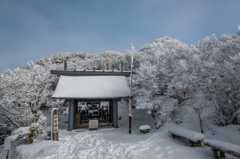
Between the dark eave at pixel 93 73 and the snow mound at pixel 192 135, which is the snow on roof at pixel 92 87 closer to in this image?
the dark eave at pixel 93 73

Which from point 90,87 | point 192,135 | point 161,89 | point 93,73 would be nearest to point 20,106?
point 90,87

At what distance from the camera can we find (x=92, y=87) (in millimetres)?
12961

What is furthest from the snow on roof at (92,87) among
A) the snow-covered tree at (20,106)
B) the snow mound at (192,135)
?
the snow mound at (192,135)

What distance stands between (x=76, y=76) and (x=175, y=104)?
999cm

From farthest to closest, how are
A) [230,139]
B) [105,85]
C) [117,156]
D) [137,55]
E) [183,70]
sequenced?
[137,55]
[105,85]
[183,70]
[230,139]
[117,156]

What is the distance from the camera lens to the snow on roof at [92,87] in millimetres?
11789

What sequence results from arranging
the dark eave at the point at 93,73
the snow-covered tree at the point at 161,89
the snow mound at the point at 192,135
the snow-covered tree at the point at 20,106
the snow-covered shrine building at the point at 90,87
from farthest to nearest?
the dark eave at the point at 93,73 → the snow-covered shrine building at the point at 90,87 → the snow-covered tree at the point at 161,89 → the snow-covered tree at the point at 20,106 → the snow mound at the point at 192,135

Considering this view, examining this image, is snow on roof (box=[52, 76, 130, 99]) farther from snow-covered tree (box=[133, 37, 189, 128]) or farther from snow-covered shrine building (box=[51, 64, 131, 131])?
snow-covered tree (box=[133, 37, 189, 128])

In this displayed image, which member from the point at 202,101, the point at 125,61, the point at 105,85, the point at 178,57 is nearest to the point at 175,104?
the point at 202,101

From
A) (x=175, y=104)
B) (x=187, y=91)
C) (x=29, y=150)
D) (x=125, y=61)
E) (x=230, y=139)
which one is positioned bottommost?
(x=29, y=150)

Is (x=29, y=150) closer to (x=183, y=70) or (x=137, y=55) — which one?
(x=183, y=70)

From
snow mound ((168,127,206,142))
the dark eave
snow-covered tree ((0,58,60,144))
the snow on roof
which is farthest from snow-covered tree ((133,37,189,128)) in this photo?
snow-covered tree ((0,58,60,144))

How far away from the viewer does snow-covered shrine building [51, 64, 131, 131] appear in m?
11.8

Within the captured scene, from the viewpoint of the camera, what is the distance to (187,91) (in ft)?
36.3
